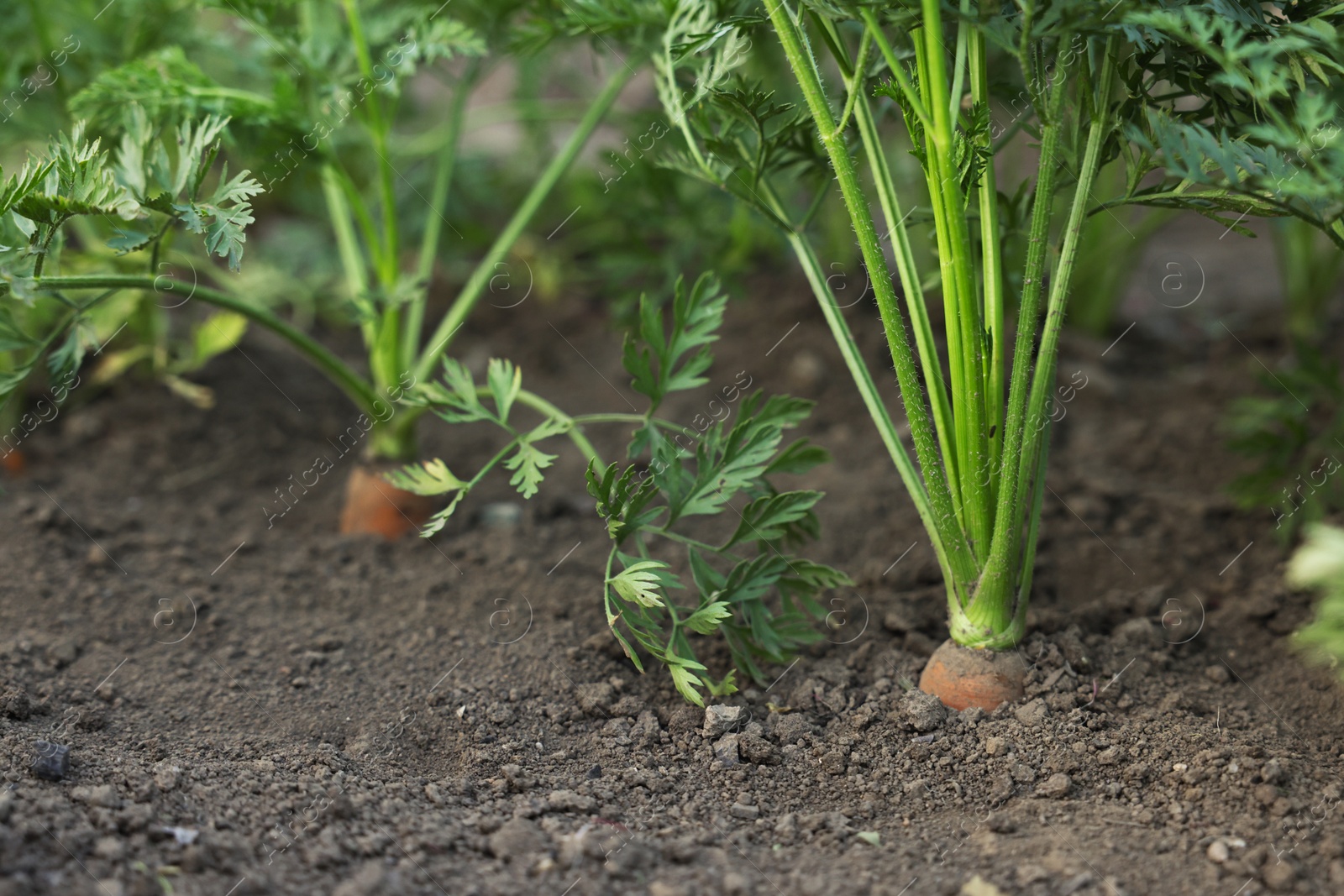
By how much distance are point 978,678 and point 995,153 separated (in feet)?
2.60

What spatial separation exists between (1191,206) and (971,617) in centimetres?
67

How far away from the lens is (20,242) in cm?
162

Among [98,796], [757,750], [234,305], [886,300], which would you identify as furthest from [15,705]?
[886,300]

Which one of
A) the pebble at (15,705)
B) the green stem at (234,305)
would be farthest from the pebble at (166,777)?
the green stem at (234,305)

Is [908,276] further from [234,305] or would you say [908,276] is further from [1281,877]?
[234,305]

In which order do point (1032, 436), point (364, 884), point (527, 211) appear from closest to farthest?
point (364, 884), point (1032, 436), point (527, 211)

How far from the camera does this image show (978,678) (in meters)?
1.62

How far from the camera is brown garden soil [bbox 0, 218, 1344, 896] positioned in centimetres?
129

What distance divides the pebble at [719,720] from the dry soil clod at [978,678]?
0.32 metres

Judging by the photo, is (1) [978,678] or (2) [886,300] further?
(1) [978,678]

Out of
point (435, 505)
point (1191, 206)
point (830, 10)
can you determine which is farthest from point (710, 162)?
point (435, 505)

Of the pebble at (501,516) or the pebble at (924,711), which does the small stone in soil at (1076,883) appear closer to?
the pebble at (924,711)

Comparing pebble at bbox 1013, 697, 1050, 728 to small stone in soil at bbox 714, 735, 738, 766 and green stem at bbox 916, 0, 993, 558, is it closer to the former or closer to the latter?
green stem at bbox 916, 0, 993, 558

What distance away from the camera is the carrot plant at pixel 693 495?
5.15 feet
